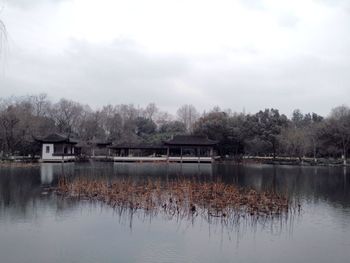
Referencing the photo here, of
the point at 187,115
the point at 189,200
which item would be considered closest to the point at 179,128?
the point at 187,115

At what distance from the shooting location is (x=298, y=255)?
31.1 feet

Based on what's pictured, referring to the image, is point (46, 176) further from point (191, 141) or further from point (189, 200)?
point (191, 141)

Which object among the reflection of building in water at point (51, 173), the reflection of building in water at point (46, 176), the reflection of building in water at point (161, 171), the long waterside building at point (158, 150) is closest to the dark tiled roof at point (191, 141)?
the long waterside building at point (158, 150)

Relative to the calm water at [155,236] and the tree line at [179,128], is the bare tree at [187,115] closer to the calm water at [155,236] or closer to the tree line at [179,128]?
the tree line at [179,128]

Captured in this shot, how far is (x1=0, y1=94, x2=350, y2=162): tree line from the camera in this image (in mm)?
48094

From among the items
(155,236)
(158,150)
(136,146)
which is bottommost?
(155,236)

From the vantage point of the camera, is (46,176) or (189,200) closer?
(189,200)

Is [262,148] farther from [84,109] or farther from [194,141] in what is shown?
[84,109]

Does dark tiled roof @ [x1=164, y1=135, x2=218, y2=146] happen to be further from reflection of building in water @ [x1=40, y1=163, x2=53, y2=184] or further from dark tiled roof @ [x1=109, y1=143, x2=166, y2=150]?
reflection of building in water @ [x1=40, y1=163, x2=53, y2=184]

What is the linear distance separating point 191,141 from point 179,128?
53.8ft

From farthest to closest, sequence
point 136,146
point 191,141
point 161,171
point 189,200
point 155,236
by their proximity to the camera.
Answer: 1. point 191,141
2. point 136,146
3. point 161,171
4. point 189,200
5. point 155,236

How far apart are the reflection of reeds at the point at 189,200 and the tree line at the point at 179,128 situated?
102ft

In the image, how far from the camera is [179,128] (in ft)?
227

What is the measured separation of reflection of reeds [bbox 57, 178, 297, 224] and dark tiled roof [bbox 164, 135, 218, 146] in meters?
33.5
